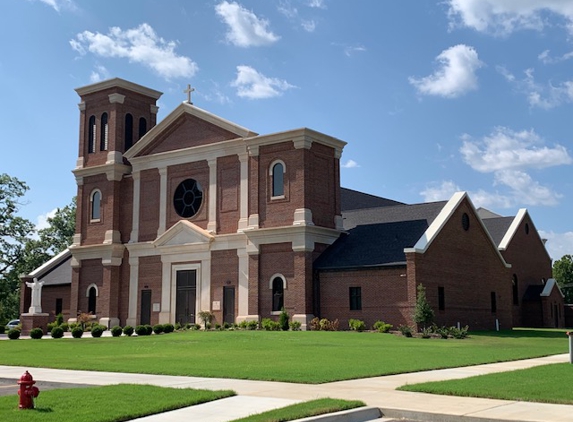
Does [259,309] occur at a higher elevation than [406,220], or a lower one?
lower

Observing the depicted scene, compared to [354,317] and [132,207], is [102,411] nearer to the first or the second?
[354,317]

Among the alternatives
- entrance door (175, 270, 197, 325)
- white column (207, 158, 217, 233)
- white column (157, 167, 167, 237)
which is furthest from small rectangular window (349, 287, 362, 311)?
white column (157, 167, 167, 237)

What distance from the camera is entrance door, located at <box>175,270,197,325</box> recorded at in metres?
48.7

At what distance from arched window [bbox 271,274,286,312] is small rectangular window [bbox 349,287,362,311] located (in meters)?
4.45

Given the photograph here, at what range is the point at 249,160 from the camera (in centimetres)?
4709

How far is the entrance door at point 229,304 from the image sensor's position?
153 feet

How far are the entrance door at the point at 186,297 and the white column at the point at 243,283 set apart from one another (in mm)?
3874

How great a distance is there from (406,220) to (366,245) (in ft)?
14.4

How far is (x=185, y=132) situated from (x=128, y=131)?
6.49 meters

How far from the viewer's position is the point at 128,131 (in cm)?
5528

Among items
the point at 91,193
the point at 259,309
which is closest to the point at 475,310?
the point at 259,309

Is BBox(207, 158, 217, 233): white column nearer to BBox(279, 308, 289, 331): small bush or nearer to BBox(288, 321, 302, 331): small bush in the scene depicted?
BBox(279, 308, 289, 331): small bush

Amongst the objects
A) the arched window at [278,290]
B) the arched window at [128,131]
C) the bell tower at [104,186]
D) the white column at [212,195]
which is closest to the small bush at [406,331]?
the arched window at [278,290]

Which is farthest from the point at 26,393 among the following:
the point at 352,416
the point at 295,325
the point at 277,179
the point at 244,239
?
the point at 244,239
